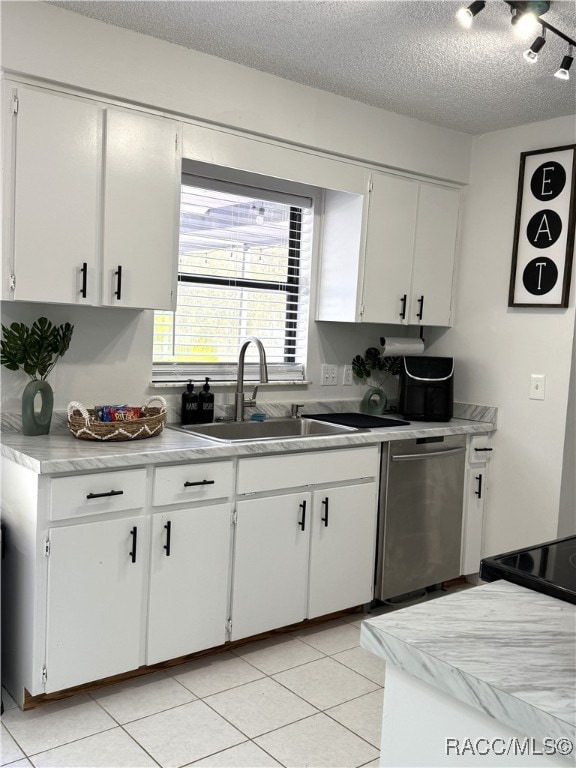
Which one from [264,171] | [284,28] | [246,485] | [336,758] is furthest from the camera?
[264,171]

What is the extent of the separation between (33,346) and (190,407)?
0.80 meters

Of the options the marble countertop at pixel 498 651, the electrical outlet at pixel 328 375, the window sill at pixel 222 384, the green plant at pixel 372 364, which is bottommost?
the marble countertop at pixel 498 651

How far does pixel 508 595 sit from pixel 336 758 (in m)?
1.28

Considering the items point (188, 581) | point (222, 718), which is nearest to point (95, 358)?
point (188, 581)

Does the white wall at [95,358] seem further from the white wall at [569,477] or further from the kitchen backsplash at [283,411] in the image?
the white wall at [569,477]

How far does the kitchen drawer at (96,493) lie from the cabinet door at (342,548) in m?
0.90

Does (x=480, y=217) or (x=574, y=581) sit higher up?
(x=480, y=217)

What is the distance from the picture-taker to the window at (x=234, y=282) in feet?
11.1

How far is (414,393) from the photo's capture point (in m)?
3.90

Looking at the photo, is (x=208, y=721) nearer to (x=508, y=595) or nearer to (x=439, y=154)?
(x=508, y=595)

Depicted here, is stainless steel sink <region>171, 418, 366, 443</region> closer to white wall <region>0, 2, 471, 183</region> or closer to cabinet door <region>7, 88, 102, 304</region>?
cabinet door <region>7, 88, 102, 304</region>

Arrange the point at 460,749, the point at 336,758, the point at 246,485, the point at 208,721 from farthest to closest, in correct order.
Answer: the point at 246,485, the point at 208,721, the point at 336,758, the point at 460,749

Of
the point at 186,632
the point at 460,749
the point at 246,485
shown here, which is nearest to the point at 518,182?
the point at 246,485
